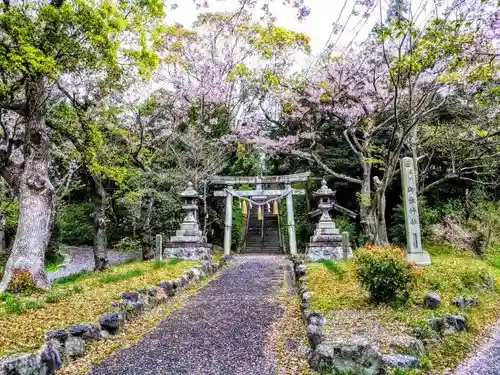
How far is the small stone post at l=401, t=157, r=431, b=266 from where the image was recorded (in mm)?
9852

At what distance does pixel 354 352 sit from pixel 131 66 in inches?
327

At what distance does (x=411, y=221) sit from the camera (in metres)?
10.0

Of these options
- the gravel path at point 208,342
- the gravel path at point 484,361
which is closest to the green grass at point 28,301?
the gravel path at point 208,342

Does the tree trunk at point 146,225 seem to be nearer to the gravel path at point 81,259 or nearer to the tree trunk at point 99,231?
the tree trunk at point 99,231

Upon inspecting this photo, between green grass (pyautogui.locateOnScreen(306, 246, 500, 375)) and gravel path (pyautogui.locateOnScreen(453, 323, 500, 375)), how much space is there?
4.2 inches

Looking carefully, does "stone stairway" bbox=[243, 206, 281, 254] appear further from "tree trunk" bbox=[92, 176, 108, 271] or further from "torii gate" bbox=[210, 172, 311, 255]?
"tree trunk" bbox=[92, 176, 108, 271]

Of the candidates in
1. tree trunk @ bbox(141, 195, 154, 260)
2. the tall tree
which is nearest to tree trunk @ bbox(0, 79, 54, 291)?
the tall tree

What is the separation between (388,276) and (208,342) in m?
2.77

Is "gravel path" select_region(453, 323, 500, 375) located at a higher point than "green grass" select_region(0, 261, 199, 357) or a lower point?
lower

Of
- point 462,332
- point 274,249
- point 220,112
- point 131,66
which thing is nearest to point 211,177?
point 220,112

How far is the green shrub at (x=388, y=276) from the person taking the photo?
6.17 meters

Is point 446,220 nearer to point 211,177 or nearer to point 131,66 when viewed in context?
point 211,177

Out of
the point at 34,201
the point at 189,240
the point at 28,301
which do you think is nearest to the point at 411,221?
the point at 189,240

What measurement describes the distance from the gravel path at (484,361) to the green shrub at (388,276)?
3.89ft
